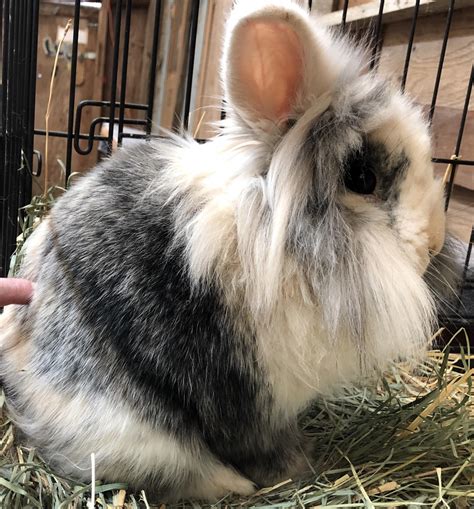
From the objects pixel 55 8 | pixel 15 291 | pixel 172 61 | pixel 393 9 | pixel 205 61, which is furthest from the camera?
pixel 172 61

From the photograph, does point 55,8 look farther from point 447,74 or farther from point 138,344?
point 138,344

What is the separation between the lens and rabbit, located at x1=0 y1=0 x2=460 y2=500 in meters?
0.74

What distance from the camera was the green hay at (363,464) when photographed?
2.75 ft

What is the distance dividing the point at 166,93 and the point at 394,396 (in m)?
3.18

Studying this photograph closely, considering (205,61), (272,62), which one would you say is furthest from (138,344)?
(205,61)

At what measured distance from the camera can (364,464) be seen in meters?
0.95

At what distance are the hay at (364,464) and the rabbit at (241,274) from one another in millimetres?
41

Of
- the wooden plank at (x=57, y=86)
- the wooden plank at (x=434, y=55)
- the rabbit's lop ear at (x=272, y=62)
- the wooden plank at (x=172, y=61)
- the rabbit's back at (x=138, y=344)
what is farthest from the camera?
the wooden plank at (x=172, y=61)

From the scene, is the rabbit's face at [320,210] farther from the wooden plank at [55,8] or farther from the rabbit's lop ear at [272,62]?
the wooden plank at [55,8]

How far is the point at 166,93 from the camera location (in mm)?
3922

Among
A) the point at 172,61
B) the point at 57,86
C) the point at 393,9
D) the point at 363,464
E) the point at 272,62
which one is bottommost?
the point at 363,464

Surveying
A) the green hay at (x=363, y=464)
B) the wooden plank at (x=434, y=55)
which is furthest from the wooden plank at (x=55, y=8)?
the green hay at (x=363, y=464)

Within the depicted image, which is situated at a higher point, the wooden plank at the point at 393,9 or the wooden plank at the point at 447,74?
the wooden plank at the point at 393,9

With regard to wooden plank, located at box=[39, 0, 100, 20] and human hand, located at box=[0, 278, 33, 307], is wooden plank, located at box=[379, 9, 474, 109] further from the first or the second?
wooden plank, located at box=[39, 0, 100, 20]
